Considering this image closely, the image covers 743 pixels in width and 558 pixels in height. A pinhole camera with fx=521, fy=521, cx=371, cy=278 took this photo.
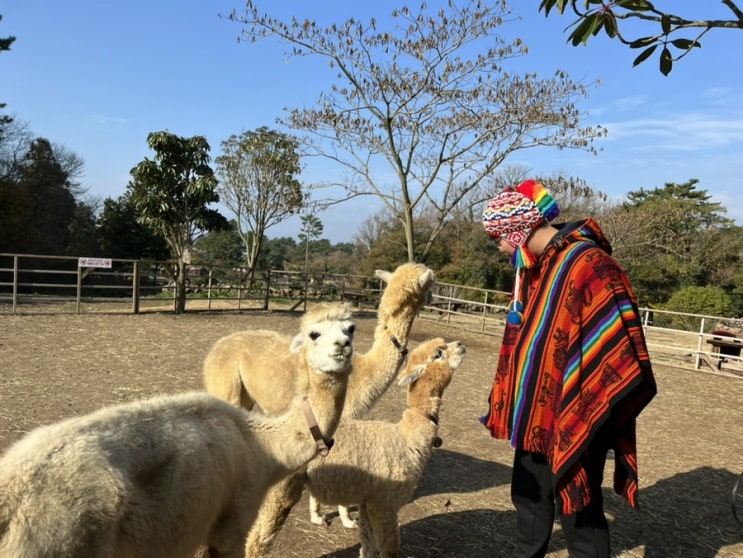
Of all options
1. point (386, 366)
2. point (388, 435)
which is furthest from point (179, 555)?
point (386, 366)

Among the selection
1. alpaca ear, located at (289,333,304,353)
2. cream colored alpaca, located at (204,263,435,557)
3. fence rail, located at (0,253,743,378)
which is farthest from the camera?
fence rail, located at (0,253,743,378)

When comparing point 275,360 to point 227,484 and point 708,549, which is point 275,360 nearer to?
point 227,484

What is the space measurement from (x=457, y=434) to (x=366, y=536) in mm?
3154

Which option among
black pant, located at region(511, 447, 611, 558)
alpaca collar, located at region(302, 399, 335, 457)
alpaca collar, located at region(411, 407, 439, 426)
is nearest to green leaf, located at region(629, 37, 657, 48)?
black pant, located at region(511, 447, 611, 558)

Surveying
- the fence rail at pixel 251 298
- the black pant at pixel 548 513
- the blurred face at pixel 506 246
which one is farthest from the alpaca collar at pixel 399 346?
the fence rail at pixel 251 298

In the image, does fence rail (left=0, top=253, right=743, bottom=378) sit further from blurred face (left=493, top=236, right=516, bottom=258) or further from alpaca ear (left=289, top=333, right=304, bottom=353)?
blurred face (left=493, top=236, right=516, bottom=258)

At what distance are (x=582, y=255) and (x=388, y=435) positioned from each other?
5.69ft

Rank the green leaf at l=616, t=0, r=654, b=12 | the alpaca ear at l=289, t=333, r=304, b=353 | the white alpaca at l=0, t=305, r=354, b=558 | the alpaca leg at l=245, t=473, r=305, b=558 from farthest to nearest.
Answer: the alpaca leg at l=245, t=473, r=305, b=558 → the alpaca ear at l=289, t=333, r=304, b=353 → the green leaf at l=616, t=0, r=654, b=12 → the white alpaca at l=0, t=305, r=354, b=558

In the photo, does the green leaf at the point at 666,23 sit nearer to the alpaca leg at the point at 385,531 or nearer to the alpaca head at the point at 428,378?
the alpaca head at the point at 428,378

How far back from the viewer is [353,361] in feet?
12.8

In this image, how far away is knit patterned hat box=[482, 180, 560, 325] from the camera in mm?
2229

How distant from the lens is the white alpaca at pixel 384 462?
9.84 ft

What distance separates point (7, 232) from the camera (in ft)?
71.5

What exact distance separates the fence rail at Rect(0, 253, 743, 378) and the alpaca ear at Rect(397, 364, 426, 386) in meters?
8.74
